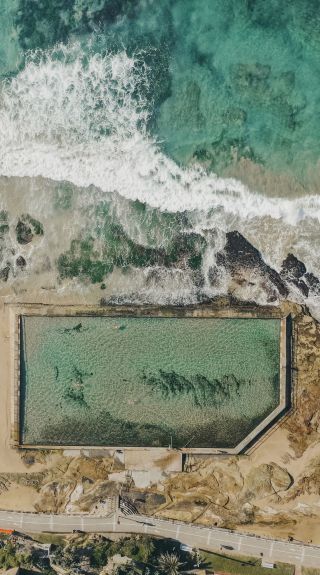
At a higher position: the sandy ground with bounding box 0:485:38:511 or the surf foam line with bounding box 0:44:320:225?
the surf foam line with bounding box 0:44:320:225

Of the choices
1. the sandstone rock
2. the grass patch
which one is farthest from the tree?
the sandstone rock

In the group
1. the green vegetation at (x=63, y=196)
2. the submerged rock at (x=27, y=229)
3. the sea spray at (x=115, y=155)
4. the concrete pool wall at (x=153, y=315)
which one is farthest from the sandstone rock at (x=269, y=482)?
the green vegetation at (x=63, y=196)

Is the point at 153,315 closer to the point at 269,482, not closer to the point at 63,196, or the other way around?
the point at 63,196

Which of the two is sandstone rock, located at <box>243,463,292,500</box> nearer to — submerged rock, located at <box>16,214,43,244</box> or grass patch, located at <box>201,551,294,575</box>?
grass patch, located at <box>201,551,294,575</box>

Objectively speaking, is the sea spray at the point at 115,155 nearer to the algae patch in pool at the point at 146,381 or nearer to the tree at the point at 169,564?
the algae patch in pool at the point at 146,381

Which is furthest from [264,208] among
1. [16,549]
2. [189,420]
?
[16,549]
